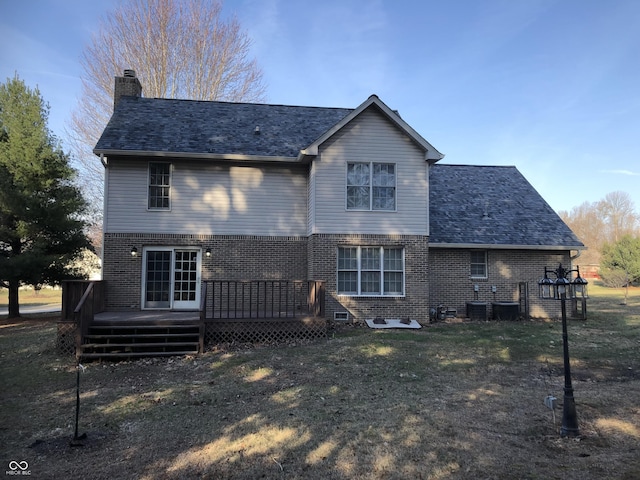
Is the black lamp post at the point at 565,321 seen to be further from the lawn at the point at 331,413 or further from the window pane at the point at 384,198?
the window pane at the point at 384,198

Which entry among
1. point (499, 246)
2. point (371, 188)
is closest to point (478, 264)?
point (499, 246)

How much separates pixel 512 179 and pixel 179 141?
14004mm

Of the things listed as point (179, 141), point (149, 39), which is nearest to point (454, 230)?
point (179, 141)

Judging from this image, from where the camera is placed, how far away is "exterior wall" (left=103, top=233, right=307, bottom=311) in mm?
12945

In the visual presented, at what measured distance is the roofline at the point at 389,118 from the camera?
42.4 ft

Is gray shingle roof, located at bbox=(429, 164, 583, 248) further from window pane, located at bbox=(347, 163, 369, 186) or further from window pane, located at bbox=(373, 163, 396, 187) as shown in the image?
window pane, located at bbox=(347, 163, 369, 186)

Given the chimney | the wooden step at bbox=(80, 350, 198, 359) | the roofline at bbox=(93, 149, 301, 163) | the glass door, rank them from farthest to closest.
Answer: the chimney < the glass door < the roofline at bbox=(93, 149, 301, 163) < the wooden step at bbox=(80, 350, 198, 359)

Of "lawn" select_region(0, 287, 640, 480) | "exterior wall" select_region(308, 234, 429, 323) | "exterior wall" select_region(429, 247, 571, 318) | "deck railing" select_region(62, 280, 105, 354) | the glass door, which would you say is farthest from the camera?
"exterior wall" select_region(429, 247, 571, 318)

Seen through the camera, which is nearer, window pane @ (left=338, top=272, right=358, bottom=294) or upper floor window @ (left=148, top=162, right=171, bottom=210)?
window pane @ (left=338, top=272, right=358, bottom=294)

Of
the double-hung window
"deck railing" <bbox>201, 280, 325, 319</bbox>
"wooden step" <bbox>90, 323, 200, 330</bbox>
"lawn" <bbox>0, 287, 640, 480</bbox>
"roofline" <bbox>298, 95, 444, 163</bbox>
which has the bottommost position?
"lawn" <bbox>0, 287, 640, 480</bbox>

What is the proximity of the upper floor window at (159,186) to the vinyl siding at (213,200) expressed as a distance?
167mm

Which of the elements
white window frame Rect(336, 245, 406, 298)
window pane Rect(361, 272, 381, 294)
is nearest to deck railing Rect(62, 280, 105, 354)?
white window frame Rect(336, 245, 406, 298)

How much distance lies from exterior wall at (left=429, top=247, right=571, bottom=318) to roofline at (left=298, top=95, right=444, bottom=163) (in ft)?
11.7

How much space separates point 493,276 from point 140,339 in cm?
1189
